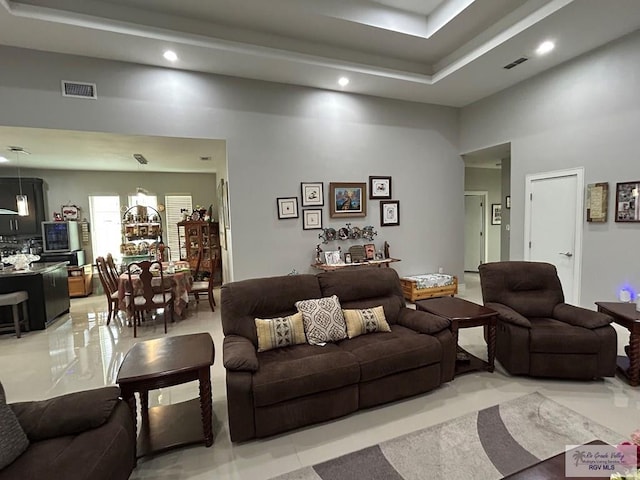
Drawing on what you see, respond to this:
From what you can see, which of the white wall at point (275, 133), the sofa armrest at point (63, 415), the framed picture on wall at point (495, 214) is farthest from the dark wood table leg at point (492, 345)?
the framed picture on wall at point (495, 214)

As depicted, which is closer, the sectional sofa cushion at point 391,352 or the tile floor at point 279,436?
the tile floor at point 279,436

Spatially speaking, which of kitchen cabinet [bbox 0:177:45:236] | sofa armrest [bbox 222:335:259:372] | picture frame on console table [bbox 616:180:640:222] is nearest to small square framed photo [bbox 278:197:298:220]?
sofa armrest [bbox 222:335:259:372]

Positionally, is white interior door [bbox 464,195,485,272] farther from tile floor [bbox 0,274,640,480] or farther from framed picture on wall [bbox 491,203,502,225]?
tile floor [bbox 0,274,640,480]

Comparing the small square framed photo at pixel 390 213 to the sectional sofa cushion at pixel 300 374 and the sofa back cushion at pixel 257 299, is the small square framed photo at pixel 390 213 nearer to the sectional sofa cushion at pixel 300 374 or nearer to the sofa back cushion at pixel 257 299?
the sofa back cushion at pixel 257 299

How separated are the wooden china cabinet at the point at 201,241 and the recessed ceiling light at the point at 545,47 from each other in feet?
21.1

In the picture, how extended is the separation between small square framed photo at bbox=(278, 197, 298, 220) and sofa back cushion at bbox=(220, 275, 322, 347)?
2158 millimetres

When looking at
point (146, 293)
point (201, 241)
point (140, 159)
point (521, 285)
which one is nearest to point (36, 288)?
point (146, 293)

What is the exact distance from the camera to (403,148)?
5809 mm

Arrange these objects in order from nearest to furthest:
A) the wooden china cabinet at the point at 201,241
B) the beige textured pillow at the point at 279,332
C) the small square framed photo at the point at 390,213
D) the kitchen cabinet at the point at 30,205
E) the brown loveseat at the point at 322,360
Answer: the brown loveseat at the point at 322,360 < the beige textured pillow at the point at 279,332 < the small square framed photo at the point at 390,213 < the kitchen cabinet at the point at 30,205 < the wooden china cabinet at the point at 201,241

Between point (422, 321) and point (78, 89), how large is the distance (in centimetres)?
477

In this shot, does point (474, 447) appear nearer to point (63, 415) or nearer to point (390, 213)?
point (63, 415)

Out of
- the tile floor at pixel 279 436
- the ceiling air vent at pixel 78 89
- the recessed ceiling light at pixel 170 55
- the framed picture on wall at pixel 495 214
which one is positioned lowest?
the tile floor at pixel 279 436

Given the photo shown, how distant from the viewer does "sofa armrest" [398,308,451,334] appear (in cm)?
276

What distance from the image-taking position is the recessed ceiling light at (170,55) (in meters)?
3.88
